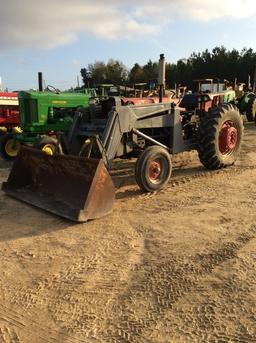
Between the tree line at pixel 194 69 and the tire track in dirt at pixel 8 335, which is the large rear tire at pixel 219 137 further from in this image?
the tree line at pixel 194 69

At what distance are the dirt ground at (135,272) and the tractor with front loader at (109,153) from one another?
0.98 feet

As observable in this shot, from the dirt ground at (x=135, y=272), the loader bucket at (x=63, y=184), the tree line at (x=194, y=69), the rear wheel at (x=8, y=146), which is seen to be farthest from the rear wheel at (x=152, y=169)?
the tree line at (x=194, y=69)

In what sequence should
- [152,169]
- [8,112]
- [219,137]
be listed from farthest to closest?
[8,112] < [219,137] < [152,169]

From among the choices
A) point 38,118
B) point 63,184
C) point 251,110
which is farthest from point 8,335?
point 251,110

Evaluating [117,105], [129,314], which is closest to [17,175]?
[117,105]

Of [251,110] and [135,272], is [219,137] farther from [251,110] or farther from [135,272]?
[251,110]

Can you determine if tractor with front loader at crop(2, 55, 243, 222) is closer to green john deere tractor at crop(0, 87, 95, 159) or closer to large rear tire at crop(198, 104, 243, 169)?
large rear tire at crop(198, 104, 243, 169)

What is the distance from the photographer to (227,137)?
7.87m

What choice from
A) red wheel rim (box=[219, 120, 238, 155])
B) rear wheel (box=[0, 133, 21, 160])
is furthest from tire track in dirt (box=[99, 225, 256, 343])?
rear wheel (box=[0, 133, 21, 160])

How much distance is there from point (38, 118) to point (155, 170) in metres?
4.63

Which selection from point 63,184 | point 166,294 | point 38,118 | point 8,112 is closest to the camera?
point 166,294

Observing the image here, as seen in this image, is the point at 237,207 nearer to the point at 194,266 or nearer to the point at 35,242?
the point at 194,266

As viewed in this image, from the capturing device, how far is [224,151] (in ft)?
26.4

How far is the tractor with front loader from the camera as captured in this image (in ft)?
18.1
